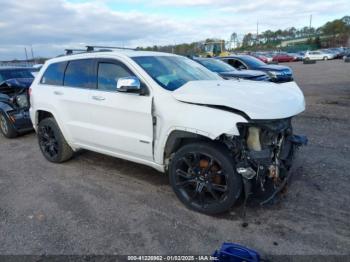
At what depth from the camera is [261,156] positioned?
11.2 feet

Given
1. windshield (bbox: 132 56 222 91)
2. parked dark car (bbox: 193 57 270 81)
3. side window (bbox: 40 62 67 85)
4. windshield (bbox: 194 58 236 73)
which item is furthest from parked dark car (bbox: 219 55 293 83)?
side window (bbox: 40 62 67 85)

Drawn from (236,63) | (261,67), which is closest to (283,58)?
(236,63)

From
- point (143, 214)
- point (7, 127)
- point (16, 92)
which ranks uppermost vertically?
point (16, 92)

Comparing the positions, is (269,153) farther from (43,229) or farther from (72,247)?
(43,229)

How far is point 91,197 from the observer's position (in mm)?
4367

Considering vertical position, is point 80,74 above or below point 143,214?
above

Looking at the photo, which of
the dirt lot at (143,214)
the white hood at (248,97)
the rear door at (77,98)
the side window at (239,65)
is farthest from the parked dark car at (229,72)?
the white hood at (248,97)

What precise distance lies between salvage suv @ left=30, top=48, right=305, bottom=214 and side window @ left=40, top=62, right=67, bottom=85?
26cm

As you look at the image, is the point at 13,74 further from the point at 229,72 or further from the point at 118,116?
the point at 229,72

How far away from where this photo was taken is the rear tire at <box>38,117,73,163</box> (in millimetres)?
5418

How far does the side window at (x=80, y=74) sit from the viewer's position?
4728 mm

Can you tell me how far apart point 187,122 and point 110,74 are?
1.54 meters

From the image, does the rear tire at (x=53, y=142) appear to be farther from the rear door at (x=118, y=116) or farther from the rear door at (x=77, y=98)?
the rear door at (x=118, y=116)

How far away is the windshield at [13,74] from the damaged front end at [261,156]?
7304 millimetres
